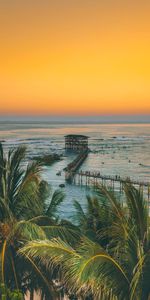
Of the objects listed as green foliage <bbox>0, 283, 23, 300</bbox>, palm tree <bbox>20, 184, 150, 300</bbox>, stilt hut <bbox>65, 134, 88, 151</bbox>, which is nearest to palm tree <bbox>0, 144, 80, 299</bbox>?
palm tree <bbox>20, 184, 150, 300</bbox>

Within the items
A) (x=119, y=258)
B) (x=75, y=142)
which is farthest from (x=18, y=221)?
(x=75, y=142)

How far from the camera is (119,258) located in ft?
27.4

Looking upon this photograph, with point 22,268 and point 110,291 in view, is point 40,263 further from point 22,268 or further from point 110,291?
point 110,291

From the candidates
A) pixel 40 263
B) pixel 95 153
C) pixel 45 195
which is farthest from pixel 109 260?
pixel 95 153

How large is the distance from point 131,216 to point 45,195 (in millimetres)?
7356

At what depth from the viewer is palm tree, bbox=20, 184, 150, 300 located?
24.0 feet

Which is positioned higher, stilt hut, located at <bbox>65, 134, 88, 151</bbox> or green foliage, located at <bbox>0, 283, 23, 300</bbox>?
green foliage, located at <bbox>0, 283, 23, 300</bbox>

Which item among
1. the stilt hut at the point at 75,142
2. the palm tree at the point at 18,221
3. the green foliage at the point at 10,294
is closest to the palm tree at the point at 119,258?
the green foliage at the point at 10,294

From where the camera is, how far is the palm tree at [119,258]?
24.0 ft

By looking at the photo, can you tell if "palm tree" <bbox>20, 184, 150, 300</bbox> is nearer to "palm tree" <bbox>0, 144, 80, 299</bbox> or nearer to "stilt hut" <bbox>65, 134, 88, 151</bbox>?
"palm tree" <bbox>0, 144, 80, 299</bbox>

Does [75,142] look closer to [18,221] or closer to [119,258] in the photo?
[18,221]

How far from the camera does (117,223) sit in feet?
28.7

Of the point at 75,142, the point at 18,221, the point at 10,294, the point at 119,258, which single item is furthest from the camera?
the point at 75,142

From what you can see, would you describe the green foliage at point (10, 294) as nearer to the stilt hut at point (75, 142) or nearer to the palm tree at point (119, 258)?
the palm tree at point (119, 258)
